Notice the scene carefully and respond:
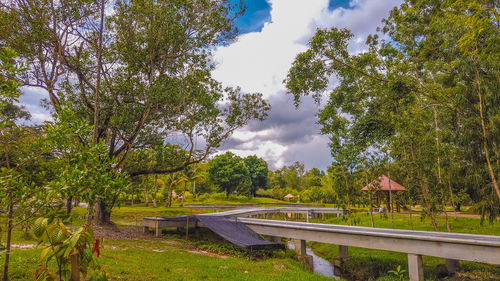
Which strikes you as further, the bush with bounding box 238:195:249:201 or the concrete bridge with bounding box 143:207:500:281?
the bush with bounding box 238:195:249:201

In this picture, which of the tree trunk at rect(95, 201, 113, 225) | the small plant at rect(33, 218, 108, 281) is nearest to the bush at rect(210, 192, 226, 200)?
the tree trunk at rect(95, 201, 113, 225)

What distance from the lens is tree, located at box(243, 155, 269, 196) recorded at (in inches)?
2363

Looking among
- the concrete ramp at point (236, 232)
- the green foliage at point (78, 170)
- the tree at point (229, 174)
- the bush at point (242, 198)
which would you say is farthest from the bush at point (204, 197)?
the green foliage at point (78, 170)

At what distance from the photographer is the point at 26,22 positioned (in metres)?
10.8

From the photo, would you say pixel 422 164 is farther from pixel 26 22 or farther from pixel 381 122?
pixel 26 22

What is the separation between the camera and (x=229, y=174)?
46.9 m

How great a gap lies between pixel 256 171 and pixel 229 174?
14.1m

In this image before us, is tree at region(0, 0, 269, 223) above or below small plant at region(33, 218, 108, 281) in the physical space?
above

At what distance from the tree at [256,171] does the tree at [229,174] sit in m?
9.92

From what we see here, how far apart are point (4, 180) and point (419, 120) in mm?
13343

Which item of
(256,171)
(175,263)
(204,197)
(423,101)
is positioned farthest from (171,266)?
(256,171)

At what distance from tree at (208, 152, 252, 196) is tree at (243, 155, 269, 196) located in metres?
9.92

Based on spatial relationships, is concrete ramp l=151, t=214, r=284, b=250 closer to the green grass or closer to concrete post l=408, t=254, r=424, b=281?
the green grass

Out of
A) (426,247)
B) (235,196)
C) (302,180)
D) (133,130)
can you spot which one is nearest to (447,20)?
(426,247)
